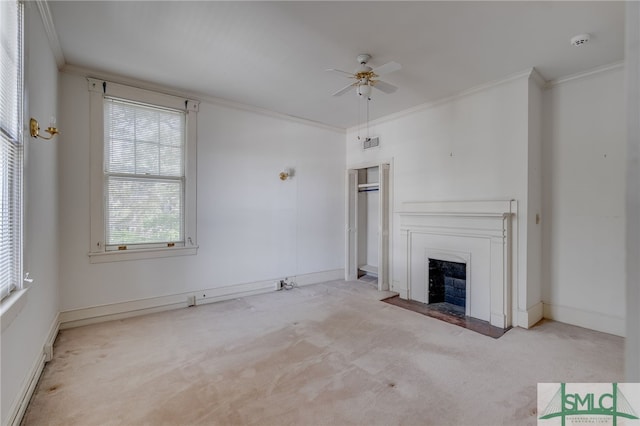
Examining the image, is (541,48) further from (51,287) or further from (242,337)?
(51,287)

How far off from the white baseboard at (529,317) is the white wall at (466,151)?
0.16 ft

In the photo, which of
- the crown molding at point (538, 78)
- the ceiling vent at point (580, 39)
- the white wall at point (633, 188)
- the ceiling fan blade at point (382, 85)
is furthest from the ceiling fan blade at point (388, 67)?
the white wall at point (633, 188)

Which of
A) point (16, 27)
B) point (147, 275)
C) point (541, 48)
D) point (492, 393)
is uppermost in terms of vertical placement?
point (541, 48)

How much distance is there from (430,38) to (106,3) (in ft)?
9.06

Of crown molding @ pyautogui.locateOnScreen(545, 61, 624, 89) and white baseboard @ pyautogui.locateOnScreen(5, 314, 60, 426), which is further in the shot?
crown molding @ pyautogui.locateOnScreen(545, 61, 624, 89)

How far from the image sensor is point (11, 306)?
169 centimetres

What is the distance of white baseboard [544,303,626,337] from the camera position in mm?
3217

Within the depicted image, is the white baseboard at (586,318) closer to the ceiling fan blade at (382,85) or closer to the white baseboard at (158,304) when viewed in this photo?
the ceiling fan blade at (382,85)

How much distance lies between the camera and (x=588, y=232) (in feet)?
11.2

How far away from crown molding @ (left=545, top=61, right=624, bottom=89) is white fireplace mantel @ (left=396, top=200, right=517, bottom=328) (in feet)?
5.05

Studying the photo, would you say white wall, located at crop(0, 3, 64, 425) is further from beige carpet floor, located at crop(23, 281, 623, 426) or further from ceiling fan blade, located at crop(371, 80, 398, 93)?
ceiling fan blade, located at crop(371, 80, 398, 93)

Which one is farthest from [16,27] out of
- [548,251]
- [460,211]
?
[548,251]

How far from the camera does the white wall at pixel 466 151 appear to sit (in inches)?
137

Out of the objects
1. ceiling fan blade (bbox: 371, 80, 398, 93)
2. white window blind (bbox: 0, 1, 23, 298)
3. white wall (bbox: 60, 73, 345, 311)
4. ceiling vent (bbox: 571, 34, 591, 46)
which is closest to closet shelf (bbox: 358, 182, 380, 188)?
white wall (bbox: 60, 73, 345, 311)
